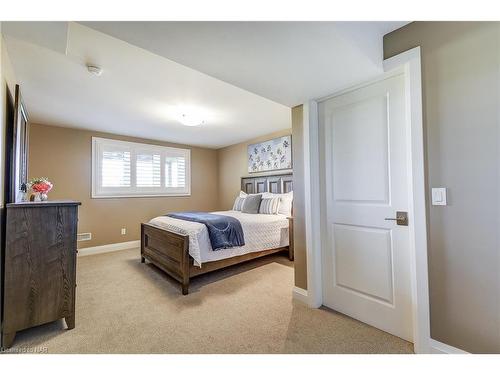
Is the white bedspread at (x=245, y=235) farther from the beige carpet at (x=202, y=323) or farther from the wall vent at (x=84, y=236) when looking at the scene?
the wall vent at (x=84, y=236)

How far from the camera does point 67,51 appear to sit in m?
1.89

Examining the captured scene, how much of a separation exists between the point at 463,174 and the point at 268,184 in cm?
353

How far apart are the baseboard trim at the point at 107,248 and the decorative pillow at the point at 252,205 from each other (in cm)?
242

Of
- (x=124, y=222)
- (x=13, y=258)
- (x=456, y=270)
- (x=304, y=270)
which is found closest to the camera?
(x=456, y=270)

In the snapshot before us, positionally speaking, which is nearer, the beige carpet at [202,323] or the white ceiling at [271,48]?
the white ceiling at [271,48]

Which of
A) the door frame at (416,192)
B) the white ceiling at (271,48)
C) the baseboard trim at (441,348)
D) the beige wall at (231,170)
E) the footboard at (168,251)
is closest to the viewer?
the white ceiling at (271,48)

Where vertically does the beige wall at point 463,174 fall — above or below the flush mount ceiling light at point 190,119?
below

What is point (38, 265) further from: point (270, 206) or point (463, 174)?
point (270, 206)

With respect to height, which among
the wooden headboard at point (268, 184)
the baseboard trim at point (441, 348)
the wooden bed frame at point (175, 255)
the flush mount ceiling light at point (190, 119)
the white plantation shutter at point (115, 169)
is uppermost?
the flush mount ceiling light at point (190, 119)

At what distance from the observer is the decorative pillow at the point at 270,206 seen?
4.01 m

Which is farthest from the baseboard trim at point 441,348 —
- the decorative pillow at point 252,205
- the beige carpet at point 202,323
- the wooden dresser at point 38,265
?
the decorative pillow at point 252,205

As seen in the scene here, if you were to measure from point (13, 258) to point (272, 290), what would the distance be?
2.24m
